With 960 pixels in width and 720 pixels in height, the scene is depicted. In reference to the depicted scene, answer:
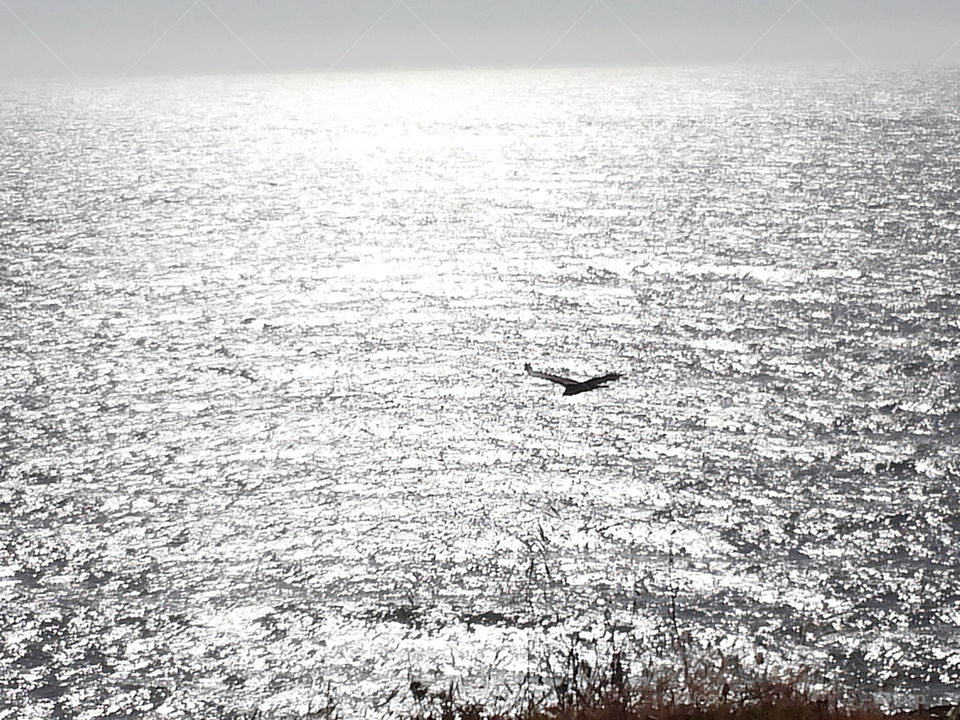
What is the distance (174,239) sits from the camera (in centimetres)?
6425

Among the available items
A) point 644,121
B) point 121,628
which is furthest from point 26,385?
point 644,121

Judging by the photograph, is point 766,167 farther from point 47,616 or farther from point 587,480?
point 47,616

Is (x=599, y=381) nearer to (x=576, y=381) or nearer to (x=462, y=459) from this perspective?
(x=576, y=381)

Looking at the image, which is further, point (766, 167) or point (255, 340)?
A: point (766, 167)

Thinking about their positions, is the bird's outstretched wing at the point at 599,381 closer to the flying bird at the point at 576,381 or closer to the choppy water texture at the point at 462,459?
the flying bird at the point at 576,381

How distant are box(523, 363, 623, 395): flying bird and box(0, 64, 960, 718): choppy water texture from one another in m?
0.87

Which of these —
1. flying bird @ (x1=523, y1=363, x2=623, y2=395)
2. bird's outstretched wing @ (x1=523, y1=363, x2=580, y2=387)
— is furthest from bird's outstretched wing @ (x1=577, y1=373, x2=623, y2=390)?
bird's outstretched wing @ (x1=523, y1=363, x2=580, y2=387)

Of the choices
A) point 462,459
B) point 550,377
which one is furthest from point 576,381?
point 462,459

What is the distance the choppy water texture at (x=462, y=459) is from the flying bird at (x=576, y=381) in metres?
0.87

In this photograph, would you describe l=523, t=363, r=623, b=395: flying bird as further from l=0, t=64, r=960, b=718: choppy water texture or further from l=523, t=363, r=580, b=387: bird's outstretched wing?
l=0, t=64, r=960, b=718: choppy water texture

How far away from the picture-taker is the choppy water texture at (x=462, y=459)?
2006 centimetres

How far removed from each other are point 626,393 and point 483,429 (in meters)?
4.67

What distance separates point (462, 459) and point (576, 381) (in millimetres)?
7619

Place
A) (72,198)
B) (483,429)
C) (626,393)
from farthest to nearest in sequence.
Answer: (72,198) → (626,393) → (483,429)
